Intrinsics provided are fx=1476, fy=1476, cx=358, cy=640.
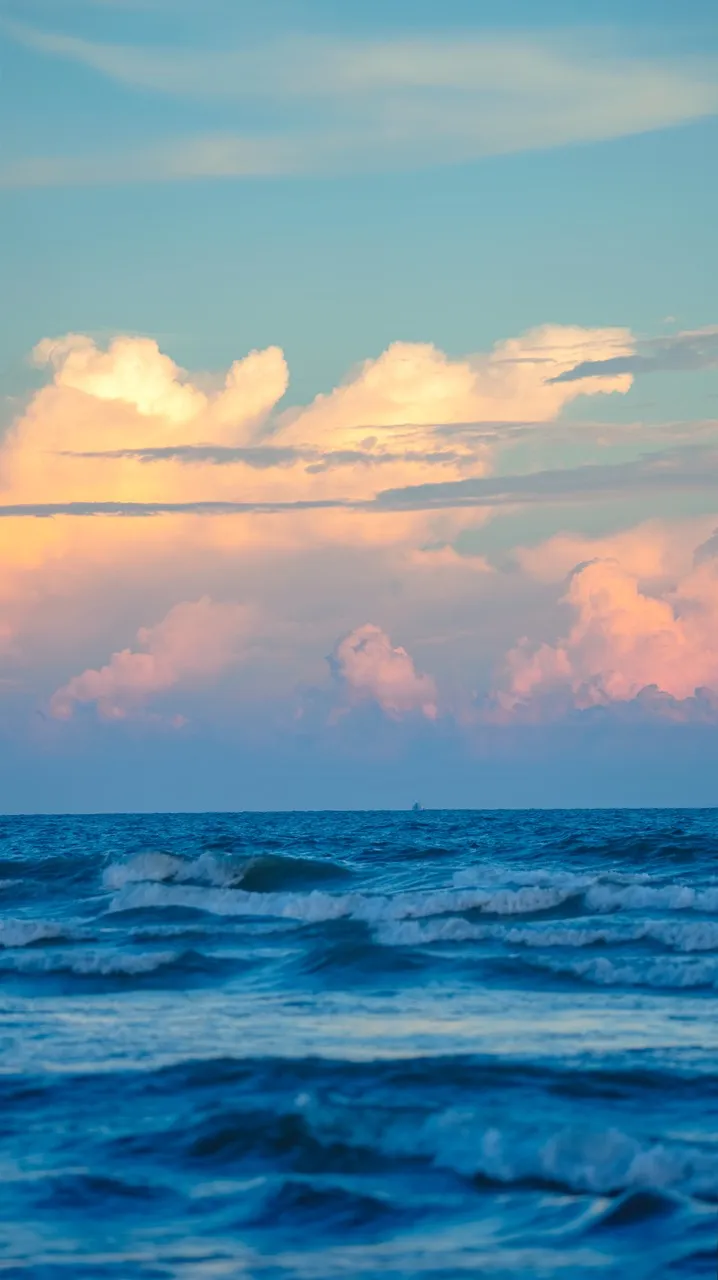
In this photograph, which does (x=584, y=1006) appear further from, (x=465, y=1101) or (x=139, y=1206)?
(x=139, y=1206)

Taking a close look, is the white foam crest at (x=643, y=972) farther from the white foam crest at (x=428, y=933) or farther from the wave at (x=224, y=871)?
the wave at (x=224, y=871)

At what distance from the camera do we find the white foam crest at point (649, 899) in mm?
26688

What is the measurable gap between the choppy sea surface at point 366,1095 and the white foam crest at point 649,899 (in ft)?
0.38

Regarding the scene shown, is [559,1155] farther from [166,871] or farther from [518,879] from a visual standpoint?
[166,871]

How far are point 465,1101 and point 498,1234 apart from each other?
3.27m

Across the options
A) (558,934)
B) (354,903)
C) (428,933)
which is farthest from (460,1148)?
(354,903)

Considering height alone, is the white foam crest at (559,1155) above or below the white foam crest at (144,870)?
below

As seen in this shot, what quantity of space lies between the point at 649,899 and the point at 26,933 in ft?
36.6

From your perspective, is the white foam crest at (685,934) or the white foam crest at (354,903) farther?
the white foam crest at (354,903)

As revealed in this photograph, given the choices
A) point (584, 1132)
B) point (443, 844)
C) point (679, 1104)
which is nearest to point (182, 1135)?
point (584, 1132)

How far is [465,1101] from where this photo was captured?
12711mm

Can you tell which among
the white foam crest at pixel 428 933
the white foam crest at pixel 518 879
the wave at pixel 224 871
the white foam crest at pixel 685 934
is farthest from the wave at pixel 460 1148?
the wave at pixel 224 871

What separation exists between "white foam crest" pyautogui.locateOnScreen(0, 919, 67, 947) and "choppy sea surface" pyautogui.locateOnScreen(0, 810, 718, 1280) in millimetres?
53

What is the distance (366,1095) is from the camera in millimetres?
12930
